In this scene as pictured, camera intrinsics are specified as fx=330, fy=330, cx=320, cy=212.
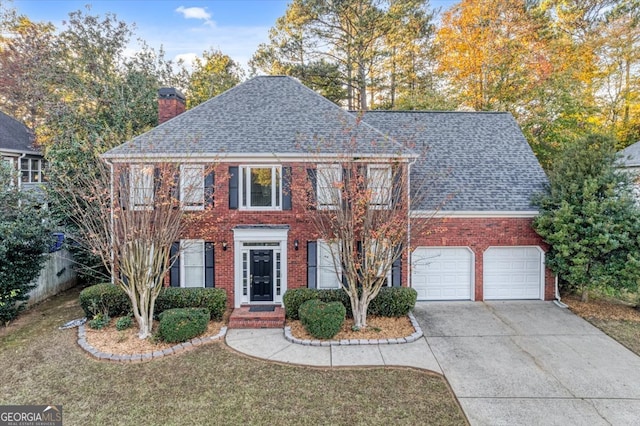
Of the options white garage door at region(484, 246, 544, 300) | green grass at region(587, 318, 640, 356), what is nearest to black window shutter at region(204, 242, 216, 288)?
white garage door at region(484, 246, 544, 300)

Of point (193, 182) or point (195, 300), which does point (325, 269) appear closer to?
point (195, 300)

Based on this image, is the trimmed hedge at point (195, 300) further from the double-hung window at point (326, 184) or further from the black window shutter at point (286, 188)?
the double-hung window at point (326, 184)

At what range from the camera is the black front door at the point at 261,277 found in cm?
1116

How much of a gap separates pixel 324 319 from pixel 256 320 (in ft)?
7.78

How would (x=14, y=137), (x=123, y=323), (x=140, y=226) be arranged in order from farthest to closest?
(x=14, y=137) < (x=123, y=323) < (x=140, y=226)

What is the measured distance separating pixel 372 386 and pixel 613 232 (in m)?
9.05

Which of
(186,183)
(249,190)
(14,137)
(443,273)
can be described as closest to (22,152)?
(14,137)

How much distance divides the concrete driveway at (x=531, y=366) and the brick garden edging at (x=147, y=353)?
601 cm

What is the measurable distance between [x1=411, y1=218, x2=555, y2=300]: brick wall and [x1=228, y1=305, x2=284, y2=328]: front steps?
5.46 m

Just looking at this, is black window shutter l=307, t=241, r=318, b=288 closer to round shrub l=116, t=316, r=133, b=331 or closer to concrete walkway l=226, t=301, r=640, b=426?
concrete walkway l=226, t=301, r=640, b=426

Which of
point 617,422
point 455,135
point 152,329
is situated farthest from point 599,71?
point 152,329

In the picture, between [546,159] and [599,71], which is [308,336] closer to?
[546,159]

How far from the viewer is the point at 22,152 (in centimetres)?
1711

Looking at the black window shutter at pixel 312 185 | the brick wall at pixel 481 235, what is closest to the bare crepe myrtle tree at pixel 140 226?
the black window shutter at pixel 312 185
